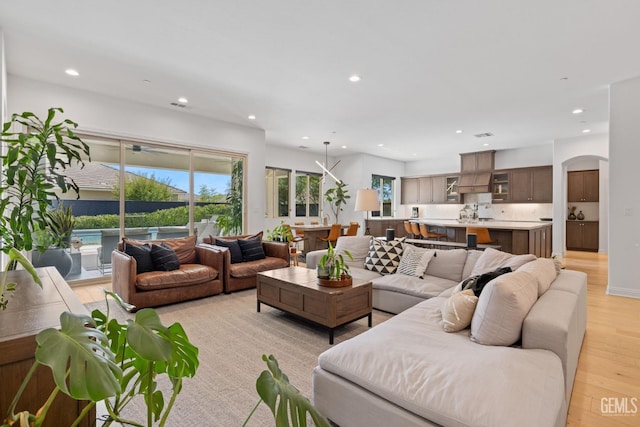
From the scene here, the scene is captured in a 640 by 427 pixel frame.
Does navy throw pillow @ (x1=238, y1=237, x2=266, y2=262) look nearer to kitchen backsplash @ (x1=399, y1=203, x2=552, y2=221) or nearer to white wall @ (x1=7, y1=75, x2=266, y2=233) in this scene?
white wall @ (x1=7, y1=75, x2=266, y2=233)

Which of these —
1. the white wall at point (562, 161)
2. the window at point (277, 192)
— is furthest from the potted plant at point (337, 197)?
the white wall at point (562, 161)

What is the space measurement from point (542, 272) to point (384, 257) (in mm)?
1875

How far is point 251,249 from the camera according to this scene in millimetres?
5016

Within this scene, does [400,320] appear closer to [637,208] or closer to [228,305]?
[228,305]

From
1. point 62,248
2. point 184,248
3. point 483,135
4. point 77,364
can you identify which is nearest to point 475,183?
point 483,135

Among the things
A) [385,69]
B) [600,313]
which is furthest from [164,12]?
[600,313]

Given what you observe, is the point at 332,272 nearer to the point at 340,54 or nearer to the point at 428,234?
the point at 340,54

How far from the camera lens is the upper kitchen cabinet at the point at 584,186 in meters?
8.43

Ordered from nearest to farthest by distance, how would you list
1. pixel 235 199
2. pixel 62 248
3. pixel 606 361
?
pixel 606 361
pixel 62 248
pixel 235 199

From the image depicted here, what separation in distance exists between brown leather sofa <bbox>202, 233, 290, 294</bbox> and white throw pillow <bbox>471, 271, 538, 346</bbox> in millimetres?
3283

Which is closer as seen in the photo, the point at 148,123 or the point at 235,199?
the point at 148,123

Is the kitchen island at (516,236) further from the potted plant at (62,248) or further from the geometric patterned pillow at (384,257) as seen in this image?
the potted plant at (62,248)

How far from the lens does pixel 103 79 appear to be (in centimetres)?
428

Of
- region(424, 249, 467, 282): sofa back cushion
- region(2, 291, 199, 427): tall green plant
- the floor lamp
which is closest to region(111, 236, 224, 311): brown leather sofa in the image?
the floor lamp
